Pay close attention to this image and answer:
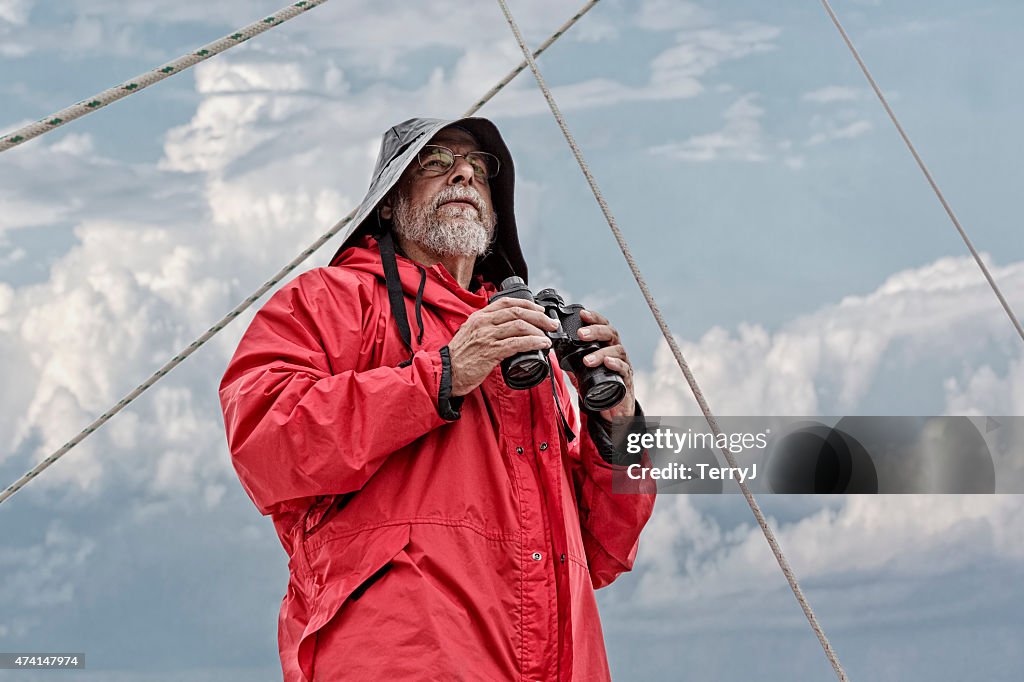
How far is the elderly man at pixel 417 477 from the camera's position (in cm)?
222

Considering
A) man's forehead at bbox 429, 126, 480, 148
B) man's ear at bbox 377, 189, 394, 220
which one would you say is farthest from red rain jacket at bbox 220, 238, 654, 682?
man's forehead at bbox 429, 126, 480, 148

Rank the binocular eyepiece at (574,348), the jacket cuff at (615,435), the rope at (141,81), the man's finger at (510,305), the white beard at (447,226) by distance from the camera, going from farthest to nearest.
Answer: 1. the white beard at (447,226)
2. the jacket cuff at (615,435)
3. the binocular eyepiece at (574,348)
4. the man's finger at (510,305)
5. the rope at (141,81)

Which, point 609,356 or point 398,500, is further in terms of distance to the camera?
point 609,356

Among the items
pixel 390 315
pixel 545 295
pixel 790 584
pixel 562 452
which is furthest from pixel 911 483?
pixel 390 315

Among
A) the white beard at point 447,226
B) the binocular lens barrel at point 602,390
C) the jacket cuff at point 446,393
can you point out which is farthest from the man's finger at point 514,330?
the white beard at point 447,226

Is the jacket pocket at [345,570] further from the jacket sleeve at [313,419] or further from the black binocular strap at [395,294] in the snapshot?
the black binocular strap at [395,294]

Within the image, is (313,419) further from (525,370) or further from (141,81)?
(141,81)

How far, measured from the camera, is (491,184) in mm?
3164

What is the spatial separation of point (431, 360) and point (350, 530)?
15.5 inches

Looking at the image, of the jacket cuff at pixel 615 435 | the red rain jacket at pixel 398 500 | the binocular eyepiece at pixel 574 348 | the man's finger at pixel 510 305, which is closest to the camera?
the red rain jacket at pixel 398 500

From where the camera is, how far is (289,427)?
222 centimetres

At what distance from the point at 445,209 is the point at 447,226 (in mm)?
55

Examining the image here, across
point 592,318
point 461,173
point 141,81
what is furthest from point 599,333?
point 141,81

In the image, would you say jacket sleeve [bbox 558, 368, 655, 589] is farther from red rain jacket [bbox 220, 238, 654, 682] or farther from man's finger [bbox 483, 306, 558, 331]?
man's finger [bbox 483, 306, 558, 331]
